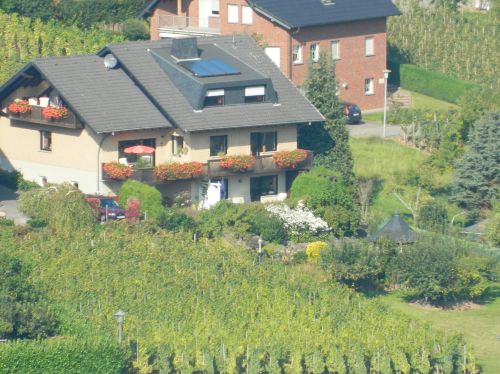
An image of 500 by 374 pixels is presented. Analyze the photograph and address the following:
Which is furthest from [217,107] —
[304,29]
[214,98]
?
[304,29]

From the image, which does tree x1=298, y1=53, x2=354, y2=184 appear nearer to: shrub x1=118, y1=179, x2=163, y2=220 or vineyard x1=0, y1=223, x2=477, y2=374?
shrub x1=118, y1=179, x2=163, y2=220

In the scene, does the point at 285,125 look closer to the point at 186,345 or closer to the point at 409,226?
the point at 409,226

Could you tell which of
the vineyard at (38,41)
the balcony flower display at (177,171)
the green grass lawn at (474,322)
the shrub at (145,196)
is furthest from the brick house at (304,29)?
the green grass lawn at (474,322)

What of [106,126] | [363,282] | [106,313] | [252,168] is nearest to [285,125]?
[252,168]

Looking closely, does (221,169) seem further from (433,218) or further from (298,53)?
(298,53)

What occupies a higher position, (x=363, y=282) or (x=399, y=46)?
(x=399, y=46)

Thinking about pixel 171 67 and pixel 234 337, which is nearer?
pixel 234 337

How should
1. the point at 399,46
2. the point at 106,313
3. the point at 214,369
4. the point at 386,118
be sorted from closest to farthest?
1. the point at 214,369
2. the point at 106,313
3. the point at 386,118
4. the point at 399,46

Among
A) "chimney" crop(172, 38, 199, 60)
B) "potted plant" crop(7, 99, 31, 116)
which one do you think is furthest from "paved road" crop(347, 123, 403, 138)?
"potted plant" crop(7, 99, 31, 116)
